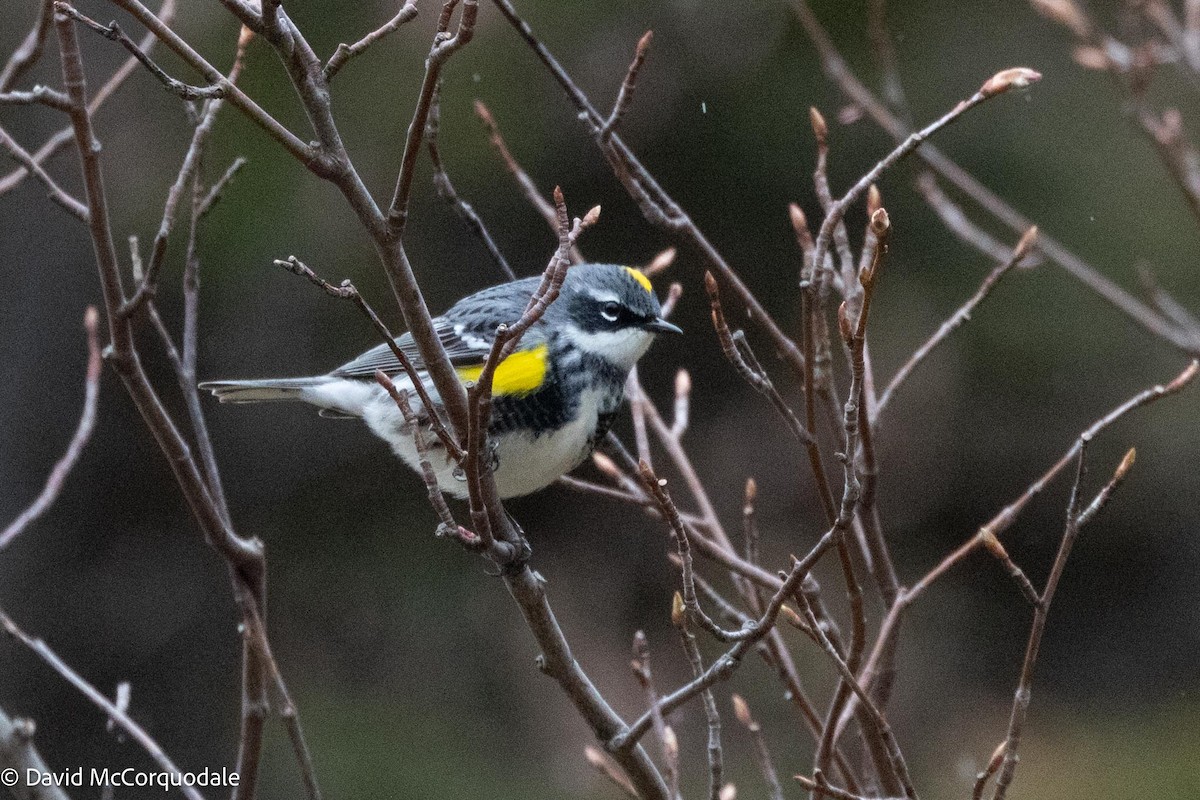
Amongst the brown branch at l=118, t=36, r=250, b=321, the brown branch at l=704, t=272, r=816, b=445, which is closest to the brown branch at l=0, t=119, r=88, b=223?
the brown branch at l=118, t=36, r=250, b=321

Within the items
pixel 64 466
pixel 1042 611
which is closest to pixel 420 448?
pixel 1042 611

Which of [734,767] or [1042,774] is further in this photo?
[734,767]

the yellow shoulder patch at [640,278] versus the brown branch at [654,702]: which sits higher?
the yellow shoulder patch at [640,278]

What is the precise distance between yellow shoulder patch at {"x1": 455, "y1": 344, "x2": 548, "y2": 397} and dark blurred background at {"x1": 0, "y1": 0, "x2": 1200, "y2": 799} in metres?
2.58

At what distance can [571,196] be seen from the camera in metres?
5.76

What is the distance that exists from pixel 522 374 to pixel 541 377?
45 mm

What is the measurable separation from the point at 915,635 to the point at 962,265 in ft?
6.44

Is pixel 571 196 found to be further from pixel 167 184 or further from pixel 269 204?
pixel 167 184

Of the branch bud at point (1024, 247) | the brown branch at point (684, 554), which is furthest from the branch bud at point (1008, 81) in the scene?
the brown branch at point (684, 554)

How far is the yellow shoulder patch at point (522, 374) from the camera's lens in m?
2.91

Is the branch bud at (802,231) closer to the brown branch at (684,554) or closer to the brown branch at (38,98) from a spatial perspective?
the brown branch at (684,554)

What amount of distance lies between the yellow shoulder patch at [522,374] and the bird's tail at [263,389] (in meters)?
0.80

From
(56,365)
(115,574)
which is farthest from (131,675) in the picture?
(56,365)

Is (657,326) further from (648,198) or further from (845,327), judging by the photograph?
(845,327)
